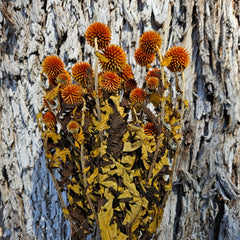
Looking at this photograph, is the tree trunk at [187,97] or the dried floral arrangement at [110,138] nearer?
the dried floral arrangement at [110,138]

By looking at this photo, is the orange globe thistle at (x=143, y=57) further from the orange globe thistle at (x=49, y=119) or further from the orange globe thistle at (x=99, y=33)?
the orange globe thistle at (x=49, y=119)

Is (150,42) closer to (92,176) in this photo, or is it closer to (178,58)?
(178,58)

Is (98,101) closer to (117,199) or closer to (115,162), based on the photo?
(115,162)

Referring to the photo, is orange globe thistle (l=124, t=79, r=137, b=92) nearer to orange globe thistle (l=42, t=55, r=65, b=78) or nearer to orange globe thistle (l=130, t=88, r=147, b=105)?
orange globe thistle (l=130, t=88, r=147, b=105)

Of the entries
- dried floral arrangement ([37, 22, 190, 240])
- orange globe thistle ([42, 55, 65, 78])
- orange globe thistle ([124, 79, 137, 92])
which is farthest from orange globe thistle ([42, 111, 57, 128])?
orange globe thistle ([124, 79, 137, 92])

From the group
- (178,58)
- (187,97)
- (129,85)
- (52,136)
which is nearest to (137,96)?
(129,85)

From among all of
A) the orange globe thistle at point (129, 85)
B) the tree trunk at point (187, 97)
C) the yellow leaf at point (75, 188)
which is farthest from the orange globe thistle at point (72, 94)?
the tree trunk at point (187, 97)

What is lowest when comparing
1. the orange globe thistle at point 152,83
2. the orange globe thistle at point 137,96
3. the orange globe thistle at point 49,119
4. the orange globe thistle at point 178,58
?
the orange globe thistle at point 49,119

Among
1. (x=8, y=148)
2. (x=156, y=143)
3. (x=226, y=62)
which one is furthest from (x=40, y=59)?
(x=226, y=62)
